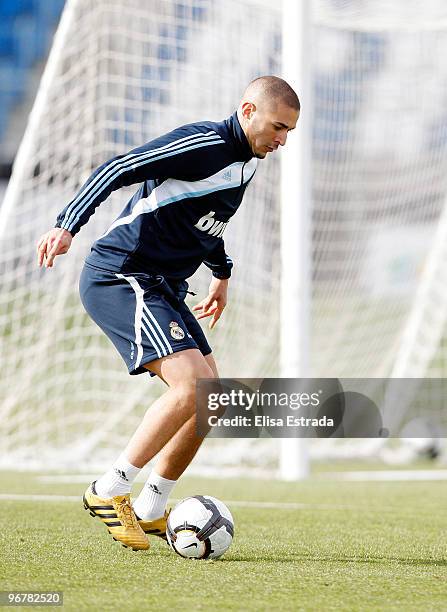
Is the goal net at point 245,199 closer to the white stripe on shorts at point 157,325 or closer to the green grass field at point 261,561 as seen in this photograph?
the green grass field at point 261,561

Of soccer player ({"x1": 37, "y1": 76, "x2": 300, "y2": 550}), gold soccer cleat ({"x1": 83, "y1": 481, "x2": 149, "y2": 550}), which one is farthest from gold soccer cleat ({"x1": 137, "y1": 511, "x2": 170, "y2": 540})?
gold soccer cleat ({"x1": 83, "y1": 481, "x2": 149, "y2": 550})

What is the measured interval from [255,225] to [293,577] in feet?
19.7

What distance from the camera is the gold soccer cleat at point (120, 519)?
354 centimetres

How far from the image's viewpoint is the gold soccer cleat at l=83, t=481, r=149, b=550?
354 cm

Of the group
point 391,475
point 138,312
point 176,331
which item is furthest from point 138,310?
point 391,475

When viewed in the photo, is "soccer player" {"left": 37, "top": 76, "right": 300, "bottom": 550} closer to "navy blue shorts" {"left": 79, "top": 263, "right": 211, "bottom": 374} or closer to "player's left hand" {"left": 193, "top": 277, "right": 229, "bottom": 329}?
"navy blue shorts" {"left": 79, "top": 263, "right": 211, "bottom": 374}

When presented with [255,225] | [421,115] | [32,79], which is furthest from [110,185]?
[32,79]

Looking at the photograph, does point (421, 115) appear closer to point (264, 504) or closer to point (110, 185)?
point (264, 504)

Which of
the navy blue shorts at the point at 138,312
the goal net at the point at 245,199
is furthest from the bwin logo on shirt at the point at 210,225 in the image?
the goal net at the point at 245,199

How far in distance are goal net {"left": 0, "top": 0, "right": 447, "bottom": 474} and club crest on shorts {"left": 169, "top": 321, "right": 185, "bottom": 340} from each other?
4.28m

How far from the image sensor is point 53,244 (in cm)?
335

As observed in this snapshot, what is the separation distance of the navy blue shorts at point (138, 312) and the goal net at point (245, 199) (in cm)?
401

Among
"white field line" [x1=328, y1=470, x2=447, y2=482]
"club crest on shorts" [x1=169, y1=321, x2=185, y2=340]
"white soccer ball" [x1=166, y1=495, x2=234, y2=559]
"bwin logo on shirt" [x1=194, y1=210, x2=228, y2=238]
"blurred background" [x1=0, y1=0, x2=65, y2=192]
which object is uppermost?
"blurred background" [x1=0, y1=0, x2=65, y2=192]

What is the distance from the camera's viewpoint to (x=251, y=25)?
8648mm
